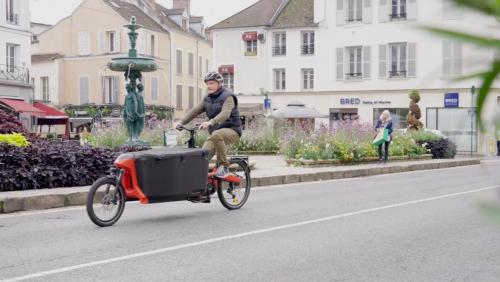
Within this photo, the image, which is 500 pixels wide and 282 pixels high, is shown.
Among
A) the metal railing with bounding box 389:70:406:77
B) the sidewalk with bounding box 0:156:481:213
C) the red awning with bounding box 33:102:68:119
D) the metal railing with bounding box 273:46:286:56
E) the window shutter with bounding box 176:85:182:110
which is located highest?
the metal railing with bounding box 273:46:286:56

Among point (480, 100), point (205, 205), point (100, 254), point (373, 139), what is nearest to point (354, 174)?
point (373, 139)

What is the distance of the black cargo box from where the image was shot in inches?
328

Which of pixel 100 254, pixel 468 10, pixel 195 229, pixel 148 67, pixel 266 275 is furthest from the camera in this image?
pixel 148 67

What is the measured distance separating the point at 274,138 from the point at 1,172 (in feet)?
56.0

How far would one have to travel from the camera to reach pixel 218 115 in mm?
9047

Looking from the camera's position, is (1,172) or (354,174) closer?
(1,172)

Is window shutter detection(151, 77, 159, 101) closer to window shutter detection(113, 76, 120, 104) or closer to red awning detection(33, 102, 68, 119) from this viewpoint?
window shutter detection(113, 76, 120, 104)

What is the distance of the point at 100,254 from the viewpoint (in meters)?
6.28

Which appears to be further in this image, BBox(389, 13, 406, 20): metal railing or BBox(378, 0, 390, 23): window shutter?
BBox(378, 0, 390, 23): window shutter

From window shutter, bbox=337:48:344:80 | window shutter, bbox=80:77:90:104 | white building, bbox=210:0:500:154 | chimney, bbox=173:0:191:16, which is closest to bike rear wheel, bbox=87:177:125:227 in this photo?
white building, bbox=210:0:500:154

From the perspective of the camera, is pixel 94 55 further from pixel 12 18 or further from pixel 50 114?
pixel 50 114

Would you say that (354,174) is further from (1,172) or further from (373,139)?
(1,172)

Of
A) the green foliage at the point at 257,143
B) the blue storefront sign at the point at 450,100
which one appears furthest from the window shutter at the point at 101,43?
the green foliage at the point at 257,143

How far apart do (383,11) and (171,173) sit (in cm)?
3466
